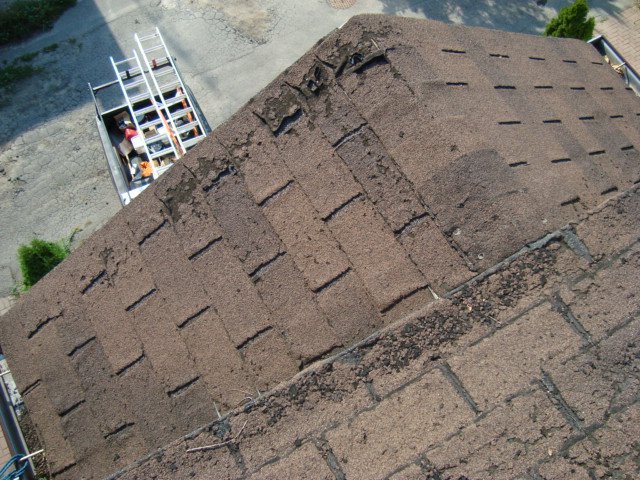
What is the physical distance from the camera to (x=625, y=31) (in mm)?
10828

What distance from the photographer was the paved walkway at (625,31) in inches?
412

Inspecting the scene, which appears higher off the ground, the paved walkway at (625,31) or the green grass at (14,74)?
the green grass at (14,74)

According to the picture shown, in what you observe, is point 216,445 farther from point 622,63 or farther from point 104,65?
point 104,65

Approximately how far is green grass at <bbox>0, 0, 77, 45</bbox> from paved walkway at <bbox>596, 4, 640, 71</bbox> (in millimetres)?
12362

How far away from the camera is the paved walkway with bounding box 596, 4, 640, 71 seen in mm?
10477

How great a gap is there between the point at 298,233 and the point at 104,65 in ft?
33.1

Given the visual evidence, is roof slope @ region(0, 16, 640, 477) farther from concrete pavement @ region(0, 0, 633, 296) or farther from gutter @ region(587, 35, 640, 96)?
concrete pavement @ region(0, 0, 633, 296)

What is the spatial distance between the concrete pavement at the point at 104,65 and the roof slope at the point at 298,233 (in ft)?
21.3

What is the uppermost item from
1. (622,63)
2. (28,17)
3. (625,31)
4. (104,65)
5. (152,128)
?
(28,17)

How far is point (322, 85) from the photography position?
3.57 meters

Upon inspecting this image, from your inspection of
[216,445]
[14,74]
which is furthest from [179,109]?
[216,445]

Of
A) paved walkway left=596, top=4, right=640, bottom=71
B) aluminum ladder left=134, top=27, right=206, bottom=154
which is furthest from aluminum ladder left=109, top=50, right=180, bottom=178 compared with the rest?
paved walkway left=596, top=4, right=640, bottom=71

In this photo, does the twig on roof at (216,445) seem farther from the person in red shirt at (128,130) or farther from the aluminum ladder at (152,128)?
the person in red shirt at (128,130)

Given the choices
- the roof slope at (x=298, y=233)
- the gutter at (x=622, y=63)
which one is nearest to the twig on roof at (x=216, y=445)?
the roof slope at (x=298, y=233)
